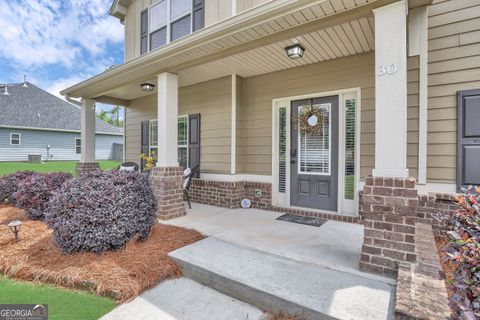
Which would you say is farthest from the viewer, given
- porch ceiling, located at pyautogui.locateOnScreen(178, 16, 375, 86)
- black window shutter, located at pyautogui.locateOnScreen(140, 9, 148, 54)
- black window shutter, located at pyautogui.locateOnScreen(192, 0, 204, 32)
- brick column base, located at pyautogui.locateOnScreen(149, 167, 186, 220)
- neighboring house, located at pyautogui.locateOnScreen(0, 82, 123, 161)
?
neighboring house, located at pyautogui.locateOnScreen(0, 82, 123, 161)

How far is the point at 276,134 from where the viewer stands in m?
5.04

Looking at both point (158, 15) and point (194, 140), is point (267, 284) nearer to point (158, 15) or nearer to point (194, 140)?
point (194, 140)

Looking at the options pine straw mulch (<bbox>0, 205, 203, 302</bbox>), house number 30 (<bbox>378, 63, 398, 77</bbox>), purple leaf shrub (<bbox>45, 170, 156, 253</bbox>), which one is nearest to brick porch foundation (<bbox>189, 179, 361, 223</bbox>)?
pine straw mulch (<bbox>0, 205, 203, 302</bbox>)

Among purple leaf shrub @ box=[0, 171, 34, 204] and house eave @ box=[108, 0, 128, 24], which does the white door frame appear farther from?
purple leaf shrub @ box=[0, 171, 34, 204]

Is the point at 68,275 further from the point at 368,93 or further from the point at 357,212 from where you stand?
the point at 368,93

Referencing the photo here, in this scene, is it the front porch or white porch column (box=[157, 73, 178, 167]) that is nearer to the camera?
the front porch

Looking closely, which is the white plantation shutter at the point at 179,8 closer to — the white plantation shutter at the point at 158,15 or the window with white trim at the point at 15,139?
the white plantation shutter at the point at 158,15

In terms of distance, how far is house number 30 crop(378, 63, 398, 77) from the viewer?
237 centimetres

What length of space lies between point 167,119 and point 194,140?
163cm

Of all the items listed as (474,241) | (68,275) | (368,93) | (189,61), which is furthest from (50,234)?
(368,93)

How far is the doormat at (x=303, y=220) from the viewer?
161 inches

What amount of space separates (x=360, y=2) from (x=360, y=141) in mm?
2149

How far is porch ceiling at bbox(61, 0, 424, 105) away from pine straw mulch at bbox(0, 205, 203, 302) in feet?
8.87

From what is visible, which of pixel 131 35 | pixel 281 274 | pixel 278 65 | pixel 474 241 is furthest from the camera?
pixel 131 35
